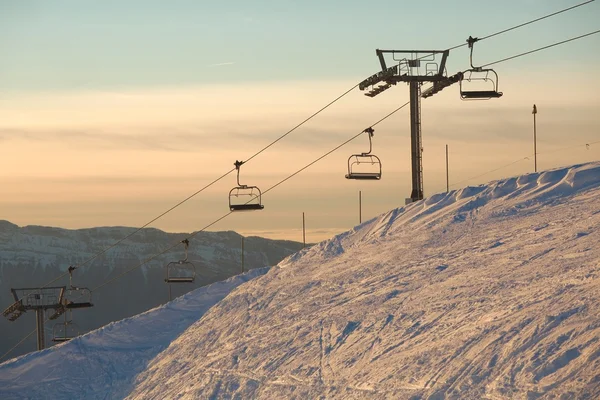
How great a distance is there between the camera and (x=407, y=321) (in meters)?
29.9

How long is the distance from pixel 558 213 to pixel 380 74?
836cm

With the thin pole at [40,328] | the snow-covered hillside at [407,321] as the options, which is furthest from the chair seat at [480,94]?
the thin pole at [40,328]

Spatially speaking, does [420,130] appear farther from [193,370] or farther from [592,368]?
[592,368]

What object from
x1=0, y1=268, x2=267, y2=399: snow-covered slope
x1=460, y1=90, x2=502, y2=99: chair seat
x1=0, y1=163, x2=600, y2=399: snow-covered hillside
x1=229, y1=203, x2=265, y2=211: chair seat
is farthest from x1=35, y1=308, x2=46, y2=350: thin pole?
x1=460, y1=90, x2=502, y2=99: chair seat

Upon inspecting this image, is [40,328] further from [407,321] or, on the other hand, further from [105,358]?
[407,321]

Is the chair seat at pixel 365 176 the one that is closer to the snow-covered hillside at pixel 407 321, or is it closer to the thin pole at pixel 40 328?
the snow-covered hillside at pixel 407 321

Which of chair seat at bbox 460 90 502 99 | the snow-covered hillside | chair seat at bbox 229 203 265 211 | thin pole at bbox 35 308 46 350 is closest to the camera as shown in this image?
the snow-covered hillside

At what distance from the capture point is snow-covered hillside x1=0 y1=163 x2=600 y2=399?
25.1 metres

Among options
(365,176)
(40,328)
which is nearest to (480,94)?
(365,176)

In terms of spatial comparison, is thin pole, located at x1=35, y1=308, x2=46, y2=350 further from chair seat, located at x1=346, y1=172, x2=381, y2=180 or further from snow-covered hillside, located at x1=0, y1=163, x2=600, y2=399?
chair seat, located at x1=346, y1=172, x2=381, y2=180

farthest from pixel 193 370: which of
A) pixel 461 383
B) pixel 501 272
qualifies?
pixel 461 383

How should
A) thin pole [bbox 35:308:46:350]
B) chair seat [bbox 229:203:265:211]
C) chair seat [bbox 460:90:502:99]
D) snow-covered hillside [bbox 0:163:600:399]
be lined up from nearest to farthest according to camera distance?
snow-covered hillside [bbox 0:163:600:399] < chair seat [bbox 460:90:502:99] < chair seat [bbox 229:203:265:211] < thin pole [bbox 35:308:46:350]

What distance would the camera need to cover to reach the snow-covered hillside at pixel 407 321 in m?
25.1

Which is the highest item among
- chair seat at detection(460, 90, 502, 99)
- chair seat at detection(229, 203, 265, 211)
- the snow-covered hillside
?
chair seat at detection(460, 90, 502, 99)
